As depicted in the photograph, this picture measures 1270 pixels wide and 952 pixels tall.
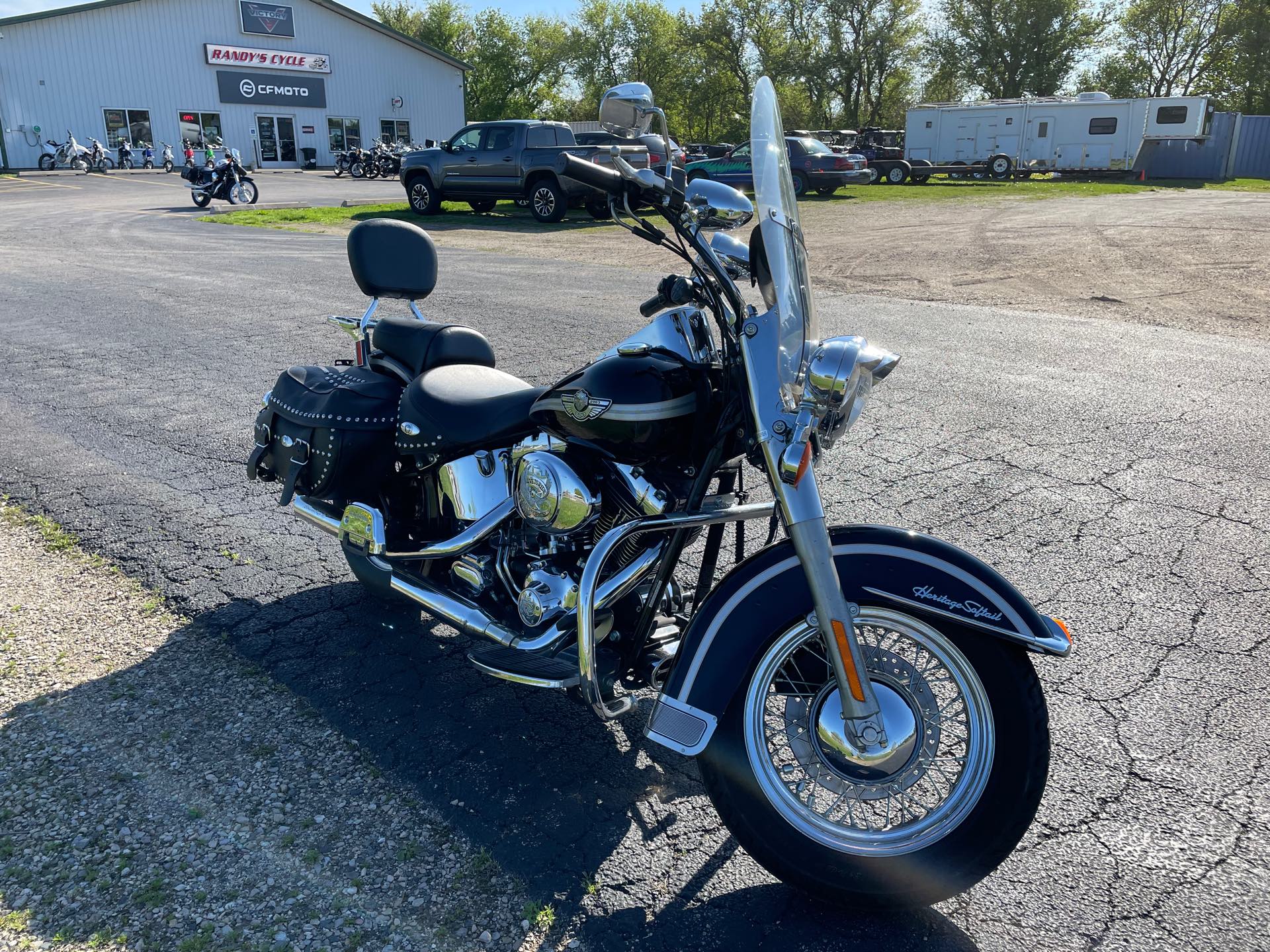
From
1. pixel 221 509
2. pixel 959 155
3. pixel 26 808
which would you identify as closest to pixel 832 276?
pixel 221 509

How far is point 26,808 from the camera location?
2701 mm

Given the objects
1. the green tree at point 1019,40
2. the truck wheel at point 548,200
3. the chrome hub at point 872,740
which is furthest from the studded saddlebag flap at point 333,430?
the green tree at point 1019,40

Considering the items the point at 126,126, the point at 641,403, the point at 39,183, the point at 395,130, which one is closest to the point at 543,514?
the point at 641,403

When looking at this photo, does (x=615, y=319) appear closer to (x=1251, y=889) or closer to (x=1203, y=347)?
(x=1203, y=347)

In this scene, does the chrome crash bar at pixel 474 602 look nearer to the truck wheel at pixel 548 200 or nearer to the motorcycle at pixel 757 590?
the motorcycle at pixel 757 590

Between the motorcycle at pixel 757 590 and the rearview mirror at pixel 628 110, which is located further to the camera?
the rearview mirror at pixel 628 110

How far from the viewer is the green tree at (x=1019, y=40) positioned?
179 ft

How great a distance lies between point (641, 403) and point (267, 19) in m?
50.2

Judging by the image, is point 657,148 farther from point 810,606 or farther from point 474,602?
point 474,602

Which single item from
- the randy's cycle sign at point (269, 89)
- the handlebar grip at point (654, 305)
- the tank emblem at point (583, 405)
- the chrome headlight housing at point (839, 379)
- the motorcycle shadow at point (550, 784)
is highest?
the randy's cycle sign at point (269, 89)

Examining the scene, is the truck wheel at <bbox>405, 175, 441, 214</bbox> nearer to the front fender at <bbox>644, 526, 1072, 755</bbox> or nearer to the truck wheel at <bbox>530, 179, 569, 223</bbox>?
the truck wheel at <bbox>530, 179, 569, 223</bbox>

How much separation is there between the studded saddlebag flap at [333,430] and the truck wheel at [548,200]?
55.0ft

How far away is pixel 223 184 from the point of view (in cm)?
2366

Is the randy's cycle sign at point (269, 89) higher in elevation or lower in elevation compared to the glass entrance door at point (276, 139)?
higher
